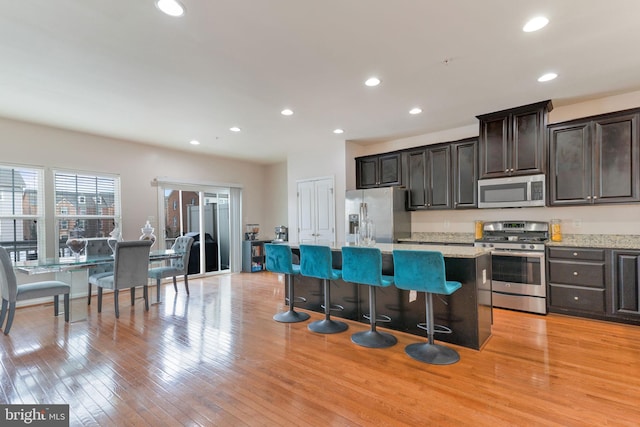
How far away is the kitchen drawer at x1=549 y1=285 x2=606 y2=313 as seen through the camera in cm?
369

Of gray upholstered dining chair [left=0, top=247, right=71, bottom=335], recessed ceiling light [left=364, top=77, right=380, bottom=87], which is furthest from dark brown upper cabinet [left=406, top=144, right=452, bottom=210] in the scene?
gray upholstered dining chair [left=0, top=247, right=71, bottom=335]

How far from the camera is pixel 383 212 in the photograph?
5.35 meters

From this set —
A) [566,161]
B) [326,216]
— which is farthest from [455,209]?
[326,216]

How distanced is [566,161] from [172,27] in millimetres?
4600

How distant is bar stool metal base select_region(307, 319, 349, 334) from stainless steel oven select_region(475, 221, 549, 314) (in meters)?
2.19

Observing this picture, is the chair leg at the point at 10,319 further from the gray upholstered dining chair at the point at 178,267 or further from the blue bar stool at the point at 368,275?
the blue bar stool at the point at 368,275

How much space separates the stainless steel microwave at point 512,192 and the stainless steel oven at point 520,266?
0.41m

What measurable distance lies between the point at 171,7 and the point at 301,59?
1130mm

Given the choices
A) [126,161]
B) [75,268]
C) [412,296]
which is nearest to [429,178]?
[412,296]

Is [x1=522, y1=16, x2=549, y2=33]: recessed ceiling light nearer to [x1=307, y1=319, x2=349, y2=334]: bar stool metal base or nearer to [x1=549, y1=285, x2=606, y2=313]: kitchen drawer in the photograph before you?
[x1=549, y1=285, x2=606, y2=313]: kitchen drawer

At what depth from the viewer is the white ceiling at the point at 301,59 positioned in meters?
2.27

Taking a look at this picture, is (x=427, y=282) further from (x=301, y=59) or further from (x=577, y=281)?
(x=577, y=281)

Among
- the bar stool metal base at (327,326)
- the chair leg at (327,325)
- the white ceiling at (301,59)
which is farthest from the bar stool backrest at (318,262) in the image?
the white ceiling at (301,59)

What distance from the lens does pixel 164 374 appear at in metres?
2.59
